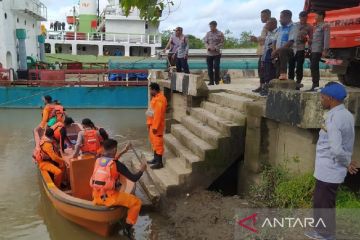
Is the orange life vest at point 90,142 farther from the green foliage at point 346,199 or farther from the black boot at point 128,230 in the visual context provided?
the green foliage at point 346,199

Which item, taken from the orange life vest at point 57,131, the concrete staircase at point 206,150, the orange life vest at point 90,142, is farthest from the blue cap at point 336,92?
the orange life vest at point 57,131

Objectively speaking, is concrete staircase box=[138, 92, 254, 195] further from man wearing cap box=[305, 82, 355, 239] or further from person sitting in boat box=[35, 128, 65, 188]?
man wearing cap box=[305, 82, 355, 239]

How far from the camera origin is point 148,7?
383cm

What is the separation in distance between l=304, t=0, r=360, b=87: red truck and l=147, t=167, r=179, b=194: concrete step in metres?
3.24

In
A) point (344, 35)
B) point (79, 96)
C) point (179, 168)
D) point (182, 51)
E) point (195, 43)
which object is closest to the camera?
point (344, 35)

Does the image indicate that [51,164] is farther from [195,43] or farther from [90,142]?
[195,43]

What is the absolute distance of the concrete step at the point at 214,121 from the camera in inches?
258

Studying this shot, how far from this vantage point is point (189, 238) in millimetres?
5332

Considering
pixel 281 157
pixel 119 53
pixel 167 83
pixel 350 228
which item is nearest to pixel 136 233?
pixel 281 157

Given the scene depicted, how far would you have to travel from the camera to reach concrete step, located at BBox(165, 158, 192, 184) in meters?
6.52

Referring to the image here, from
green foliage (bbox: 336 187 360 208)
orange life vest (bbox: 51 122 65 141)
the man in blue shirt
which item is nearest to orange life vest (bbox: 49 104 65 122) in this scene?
orange life vest (bbox: 51 122 65 141)

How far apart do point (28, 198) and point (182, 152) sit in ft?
10.5

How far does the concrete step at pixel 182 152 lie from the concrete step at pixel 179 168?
3.3 inches

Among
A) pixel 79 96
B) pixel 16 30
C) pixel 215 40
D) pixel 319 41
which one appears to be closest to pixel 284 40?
pixel 319 41
